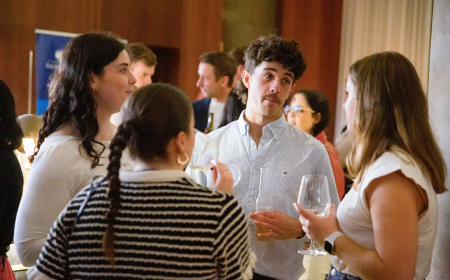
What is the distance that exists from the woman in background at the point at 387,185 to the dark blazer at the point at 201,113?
3286 mm

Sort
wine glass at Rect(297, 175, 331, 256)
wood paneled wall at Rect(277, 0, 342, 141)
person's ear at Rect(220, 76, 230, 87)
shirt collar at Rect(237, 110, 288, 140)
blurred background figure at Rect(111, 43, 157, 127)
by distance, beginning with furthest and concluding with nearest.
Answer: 1. wood paneled wall at Rect(277, 0, 342, 141)
2. person's ear at Rect(220, 76, 230, 87)
3. blurred background figure at Rect(111, 43, 157, 127)
4. shirt collar at Rect(237, 110, 288, 140)
5. wine glass at Rect(297, 175, 331, 256)

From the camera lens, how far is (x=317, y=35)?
729 cm

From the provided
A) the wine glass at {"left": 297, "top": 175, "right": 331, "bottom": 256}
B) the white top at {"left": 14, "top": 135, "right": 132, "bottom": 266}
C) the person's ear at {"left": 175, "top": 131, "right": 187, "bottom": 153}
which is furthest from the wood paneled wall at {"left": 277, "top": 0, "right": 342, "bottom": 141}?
the person's ear at {"left": 175, "top": 131, "right": 187, "bottom": 153}

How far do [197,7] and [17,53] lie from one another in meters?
2.46

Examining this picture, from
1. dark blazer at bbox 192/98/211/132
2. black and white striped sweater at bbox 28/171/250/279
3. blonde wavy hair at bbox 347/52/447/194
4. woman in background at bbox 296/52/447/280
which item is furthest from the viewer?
dark blazer at bbox 192/98/211/132

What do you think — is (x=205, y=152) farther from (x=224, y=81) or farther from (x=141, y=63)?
(x=224, y=81)

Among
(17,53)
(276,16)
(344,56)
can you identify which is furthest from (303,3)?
(17,53)

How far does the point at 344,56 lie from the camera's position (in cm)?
744

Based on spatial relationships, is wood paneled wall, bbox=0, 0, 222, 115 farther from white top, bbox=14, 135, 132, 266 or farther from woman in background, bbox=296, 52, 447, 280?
woman in background, bbox=296, 52, 447, 280

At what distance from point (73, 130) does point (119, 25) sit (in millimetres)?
4499

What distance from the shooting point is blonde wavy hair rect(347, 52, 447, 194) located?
1.47 meters

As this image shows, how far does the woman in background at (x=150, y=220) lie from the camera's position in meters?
1.15

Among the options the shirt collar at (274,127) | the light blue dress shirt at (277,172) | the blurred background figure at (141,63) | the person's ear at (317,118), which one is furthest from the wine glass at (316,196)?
the blurred background figure at (141,63)

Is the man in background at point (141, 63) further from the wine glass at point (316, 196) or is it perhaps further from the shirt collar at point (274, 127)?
the wine glass at point (316, 196)
